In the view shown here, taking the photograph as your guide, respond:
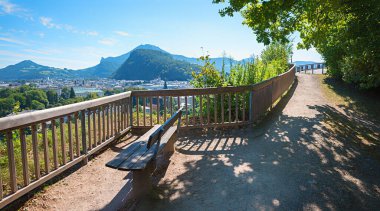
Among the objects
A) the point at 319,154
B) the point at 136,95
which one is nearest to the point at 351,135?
the point at 319,154

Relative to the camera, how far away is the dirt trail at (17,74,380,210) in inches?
154

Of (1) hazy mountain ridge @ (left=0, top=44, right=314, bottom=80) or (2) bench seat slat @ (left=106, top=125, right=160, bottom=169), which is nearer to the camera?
(2) bench seat slat @ (left=106, top=125, right=160, bottom=169)

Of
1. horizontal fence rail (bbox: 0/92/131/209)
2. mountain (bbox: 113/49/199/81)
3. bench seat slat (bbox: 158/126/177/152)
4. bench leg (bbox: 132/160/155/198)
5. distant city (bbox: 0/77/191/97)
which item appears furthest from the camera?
mountain (bbox: 113/49/199/81)

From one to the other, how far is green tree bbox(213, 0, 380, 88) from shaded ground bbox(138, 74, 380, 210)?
2521 mm

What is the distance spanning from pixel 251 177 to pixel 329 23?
10.2 m

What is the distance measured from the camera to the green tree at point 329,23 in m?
6.92

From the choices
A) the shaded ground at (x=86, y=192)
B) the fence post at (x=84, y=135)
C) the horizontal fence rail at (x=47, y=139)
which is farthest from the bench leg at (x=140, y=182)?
the fence post at (x=84, y=135)

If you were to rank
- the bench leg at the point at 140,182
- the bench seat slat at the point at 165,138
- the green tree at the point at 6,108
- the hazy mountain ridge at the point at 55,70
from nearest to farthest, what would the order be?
the bench leg at the point at 140,182 < the bench seat slat at the point at 165,138 < the green tree at the point at 6,108 < the hazy mountain ridge at the point at 55,70

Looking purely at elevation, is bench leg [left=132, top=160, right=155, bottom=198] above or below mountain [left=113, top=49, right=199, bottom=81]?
below

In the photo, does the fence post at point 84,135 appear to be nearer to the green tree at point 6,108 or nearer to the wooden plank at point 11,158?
the wooden plank at point 11,158

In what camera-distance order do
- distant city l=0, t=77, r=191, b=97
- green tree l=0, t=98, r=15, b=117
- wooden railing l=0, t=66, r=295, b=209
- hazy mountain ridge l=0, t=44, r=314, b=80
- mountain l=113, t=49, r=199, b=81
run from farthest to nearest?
mountain l=113, t=49, r=199, b=81
distant city l=0, t=77, r=191, b=97
hazy mountain ridge l=0, t=44, r=314, b=80
green tree l=0, t=98, r=15, b=117
wooden railing l=0, t=66, r=295, b=209

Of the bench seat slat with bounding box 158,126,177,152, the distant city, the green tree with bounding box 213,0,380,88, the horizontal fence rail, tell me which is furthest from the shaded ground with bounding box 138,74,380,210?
the distant city

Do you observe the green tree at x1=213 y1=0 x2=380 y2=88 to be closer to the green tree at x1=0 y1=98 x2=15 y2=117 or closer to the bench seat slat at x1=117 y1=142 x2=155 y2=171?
the bench seat slat at x1=117 y1=142 x2=155 y2=171

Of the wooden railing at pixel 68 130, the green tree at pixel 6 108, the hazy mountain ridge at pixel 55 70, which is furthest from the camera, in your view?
the hazy mountain ridge at pixel 55 70
